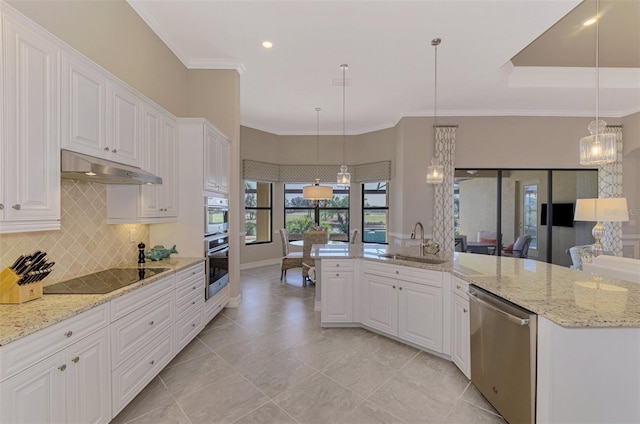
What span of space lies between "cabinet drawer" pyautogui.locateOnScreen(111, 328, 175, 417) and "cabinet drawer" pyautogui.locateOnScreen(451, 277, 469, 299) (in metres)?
2.60

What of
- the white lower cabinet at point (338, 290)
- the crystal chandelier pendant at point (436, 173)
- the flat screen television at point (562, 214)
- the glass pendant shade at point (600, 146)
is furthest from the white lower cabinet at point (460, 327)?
the flat screen television at point (562, 214)

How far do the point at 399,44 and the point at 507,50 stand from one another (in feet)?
4.72

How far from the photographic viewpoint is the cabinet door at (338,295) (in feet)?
11.0

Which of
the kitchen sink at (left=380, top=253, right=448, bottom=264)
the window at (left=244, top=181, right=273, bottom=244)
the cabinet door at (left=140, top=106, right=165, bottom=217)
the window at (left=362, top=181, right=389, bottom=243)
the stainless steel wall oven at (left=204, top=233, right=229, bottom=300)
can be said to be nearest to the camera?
the cabinet door at (left=140, top=106, right=165, bottom=217)

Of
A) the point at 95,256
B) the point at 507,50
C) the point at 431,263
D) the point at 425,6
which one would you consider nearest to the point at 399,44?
the point at 425,6

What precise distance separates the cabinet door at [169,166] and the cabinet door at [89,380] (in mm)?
1540

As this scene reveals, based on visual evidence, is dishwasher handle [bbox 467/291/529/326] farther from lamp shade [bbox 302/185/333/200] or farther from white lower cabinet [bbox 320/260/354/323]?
lamp shade [bbox 302/185/333/200]

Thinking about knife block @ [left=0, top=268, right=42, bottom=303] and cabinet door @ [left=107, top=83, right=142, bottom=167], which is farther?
cabinet door @ [left=107, top=83, right=142, bottom=167]

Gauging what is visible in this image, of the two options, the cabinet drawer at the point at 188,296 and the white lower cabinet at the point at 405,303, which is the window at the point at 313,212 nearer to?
the white lower cabinet at the point at 405,303

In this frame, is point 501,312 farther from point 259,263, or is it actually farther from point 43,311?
point 259,263

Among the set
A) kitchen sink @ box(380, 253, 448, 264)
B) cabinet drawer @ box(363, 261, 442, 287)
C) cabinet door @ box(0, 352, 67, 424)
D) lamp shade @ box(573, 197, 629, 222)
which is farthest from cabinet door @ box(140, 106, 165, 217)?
lamp shade @ box(573, 197, 629, 222)

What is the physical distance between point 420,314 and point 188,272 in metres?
2.39

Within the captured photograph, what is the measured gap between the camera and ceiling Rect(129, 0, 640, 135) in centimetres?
288

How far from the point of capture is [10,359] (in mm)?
1203
